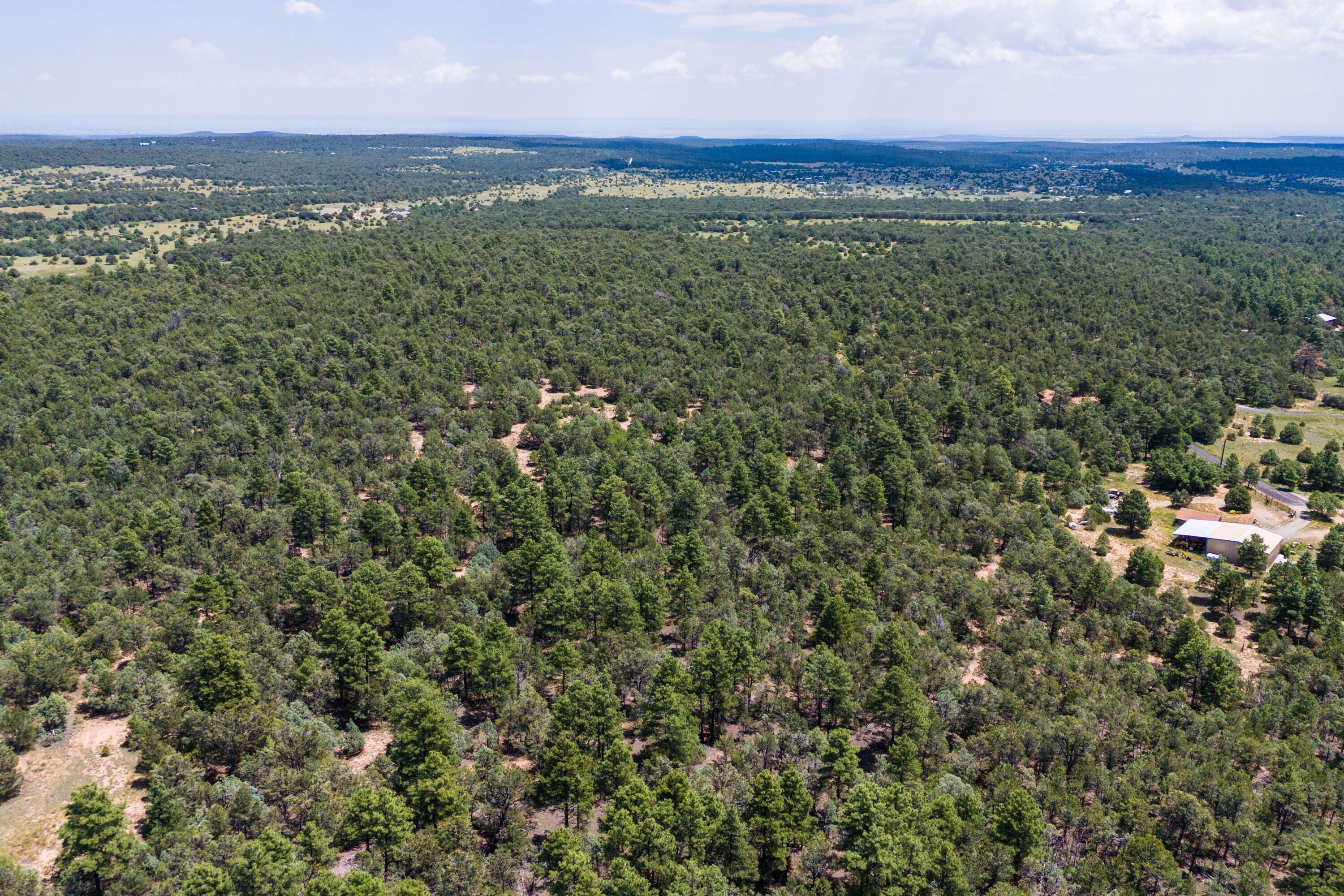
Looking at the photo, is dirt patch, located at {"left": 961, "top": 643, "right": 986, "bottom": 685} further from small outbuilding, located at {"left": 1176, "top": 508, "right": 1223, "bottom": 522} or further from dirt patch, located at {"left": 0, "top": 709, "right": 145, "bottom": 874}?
dirt patch, located at {"left": 0, "top": 709, "right": 145, "bottom": 874}

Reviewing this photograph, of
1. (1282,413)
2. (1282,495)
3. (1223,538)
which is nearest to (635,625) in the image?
(1223,538)

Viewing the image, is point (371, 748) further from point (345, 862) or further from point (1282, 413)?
point (1282, 413)

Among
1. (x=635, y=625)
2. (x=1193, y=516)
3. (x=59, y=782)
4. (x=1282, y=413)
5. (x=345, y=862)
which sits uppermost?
(x=1282, y=413)

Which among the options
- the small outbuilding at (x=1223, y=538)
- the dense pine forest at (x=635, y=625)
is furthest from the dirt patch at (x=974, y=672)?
the small outbuilding at (x=1223, y=538)

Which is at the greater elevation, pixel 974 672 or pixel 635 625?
pixel 635 625

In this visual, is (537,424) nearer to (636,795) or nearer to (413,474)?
(413,474)

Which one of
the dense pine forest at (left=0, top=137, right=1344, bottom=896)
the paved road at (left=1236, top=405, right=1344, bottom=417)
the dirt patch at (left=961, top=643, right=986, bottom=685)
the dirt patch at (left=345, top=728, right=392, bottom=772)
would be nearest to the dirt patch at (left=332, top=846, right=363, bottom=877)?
the dense pine forest at (left=0, top=137, right=1344, bottom=896)

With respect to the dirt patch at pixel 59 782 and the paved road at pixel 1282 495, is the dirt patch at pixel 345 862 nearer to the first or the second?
the dirt patch at pixel 59 782
